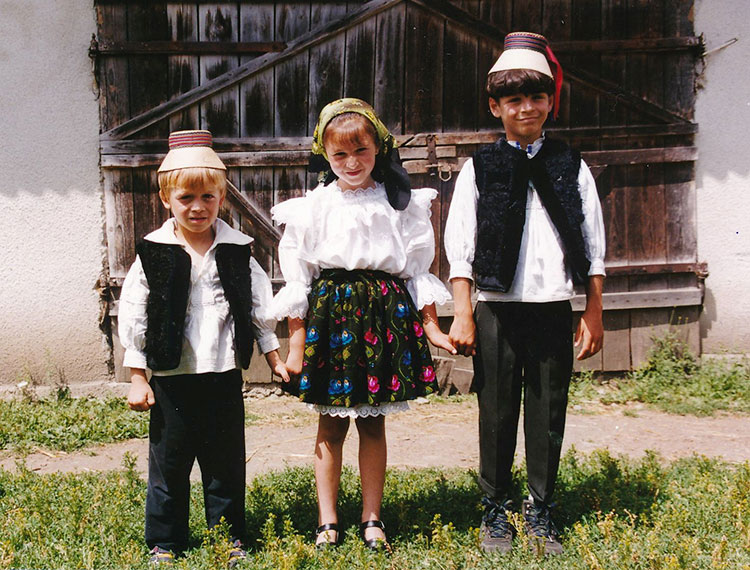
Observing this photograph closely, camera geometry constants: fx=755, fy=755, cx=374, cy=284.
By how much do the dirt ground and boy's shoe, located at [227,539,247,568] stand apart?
1064 millimetres

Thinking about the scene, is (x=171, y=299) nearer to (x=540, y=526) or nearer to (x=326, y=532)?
(x=326, y=532)

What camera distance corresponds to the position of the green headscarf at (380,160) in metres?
2.82

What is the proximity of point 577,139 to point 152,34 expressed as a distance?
298 cm

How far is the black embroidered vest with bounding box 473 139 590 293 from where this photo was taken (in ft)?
9.17

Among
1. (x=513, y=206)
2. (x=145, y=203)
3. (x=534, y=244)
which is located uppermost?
(x=145, y=203)

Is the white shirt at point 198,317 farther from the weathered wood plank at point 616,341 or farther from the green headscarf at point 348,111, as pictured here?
the weathered wood plank at point 616,341

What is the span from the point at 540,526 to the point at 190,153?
1933 mm

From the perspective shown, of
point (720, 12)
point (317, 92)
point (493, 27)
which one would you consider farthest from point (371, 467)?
point (720, 12)

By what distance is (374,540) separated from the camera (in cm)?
286

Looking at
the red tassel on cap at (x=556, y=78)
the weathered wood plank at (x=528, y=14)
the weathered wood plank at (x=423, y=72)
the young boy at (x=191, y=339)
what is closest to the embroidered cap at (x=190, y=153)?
the young boy at (x=191, y=339)

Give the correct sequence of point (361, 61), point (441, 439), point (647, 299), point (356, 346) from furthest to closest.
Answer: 1. point (647, 299)
2. point (361, 61)
3. point (441, 439)
4. point (356, 346)

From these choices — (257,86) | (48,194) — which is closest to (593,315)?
(257,86)

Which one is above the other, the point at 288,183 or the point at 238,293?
the point at 288,183

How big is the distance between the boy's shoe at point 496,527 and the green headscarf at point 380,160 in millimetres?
1229
